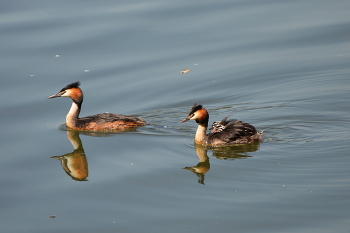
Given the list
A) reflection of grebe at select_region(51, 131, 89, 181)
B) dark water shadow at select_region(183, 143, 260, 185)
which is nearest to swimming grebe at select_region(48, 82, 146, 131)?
reflection of grebe at select_region(51, 131, 89, 181)

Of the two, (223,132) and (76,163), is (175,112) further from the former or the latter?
(76,163)

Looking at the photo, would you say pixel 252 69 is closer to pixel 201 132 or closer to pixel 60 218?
pixel 201 132

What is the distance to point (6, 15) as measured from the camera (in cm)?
1711

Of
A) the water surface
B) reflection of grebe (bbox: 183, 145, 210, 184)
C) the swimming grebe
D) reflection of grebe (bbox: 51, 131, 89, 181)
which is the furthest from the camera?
the swimming grebe

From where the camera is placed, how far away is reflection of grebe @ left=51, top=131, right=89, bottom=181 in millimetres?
9311

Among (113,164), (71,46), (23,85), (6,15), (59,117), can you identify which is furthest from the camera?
(6,15)

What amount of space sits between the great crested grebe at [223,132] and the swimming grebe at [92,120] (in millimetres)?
1389

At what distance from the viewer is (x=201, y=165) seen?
31.2 feet

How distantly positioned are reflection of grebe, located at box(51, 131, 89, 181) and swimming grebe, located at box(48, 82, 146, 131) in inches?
23.2

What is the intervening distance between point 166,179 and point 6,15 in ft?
35.1

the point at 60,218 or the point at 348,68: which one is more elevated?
the point at 348,68

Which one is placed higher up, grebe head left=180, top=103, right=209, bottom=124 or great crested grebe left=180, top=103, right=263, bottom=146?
grebe head left=180, top=103, right=209, bottom=124

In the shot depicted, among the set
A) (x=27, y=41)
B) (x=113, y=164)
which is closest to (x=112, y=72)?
(x=27, y=41)

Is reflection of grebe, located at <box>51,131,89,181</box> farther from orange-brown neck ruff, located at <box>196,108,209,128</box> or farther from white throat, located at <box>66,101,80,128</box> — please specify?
orange-brown neck ruff, located at <box>196,108,209,128</box>
